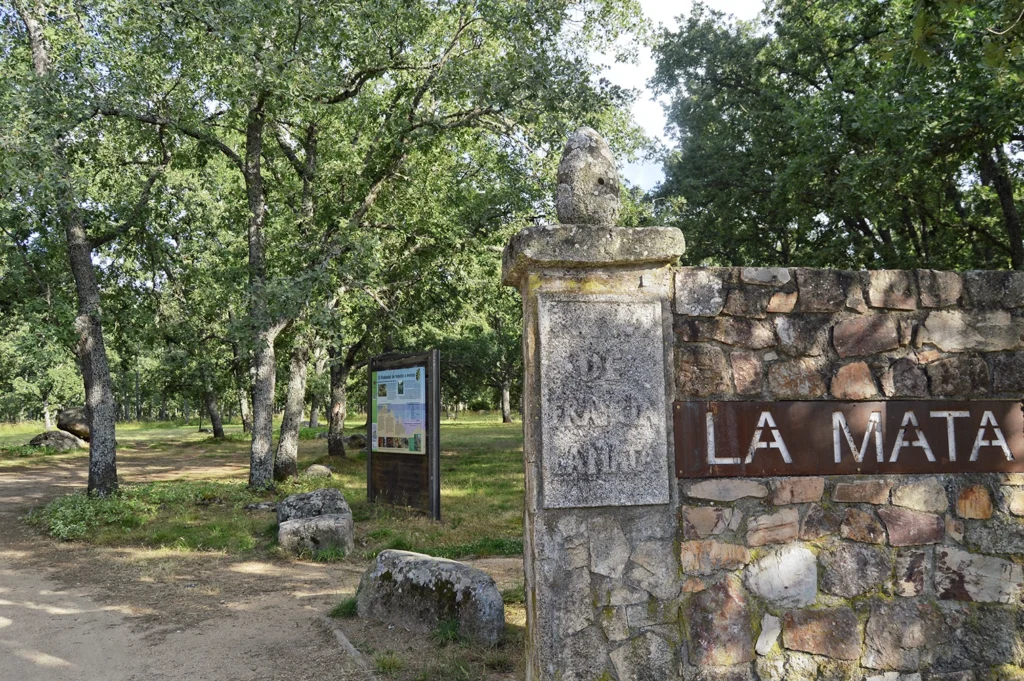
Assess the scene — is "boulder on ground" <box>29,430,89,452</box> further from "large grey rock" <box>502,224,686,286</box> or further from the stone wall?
the stone wall

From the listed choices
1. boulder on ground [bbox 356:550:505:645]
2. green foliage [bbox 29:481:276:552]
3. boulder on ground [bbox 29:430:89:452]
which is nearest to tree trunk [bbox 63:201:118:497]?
green foliage [bbox 29:481:276:552]

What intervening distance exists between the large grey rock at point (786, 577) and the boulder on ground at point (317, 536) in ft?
19.1

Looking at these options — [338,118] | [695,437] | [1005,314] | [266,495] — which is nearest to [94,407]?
[266,495]

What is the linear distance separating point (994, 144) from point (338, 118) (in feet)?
35.9

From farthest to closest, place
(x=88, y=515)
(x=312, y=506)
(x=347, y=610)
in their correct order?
(x=88, y=515)
(x=312, y=506)
(x=347, y=610)

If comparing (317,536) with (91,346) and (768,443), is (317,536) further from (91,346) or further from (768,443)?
(768,443)

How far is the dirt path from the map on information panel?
113 inches

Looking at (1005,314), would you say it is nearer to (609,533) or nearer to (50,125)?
(609,533)

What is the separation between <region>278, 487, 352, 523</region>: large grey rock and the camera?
9156 millimetres

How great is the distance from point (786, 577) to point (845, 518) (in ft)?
1.33

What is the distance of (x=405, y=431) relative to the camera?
428 inches

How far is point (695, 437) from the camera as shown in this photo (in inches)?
135

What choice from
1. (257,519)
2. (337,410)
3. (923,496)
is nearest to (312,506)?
(257,519)

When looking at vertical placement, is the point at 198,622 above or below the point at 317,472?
below
